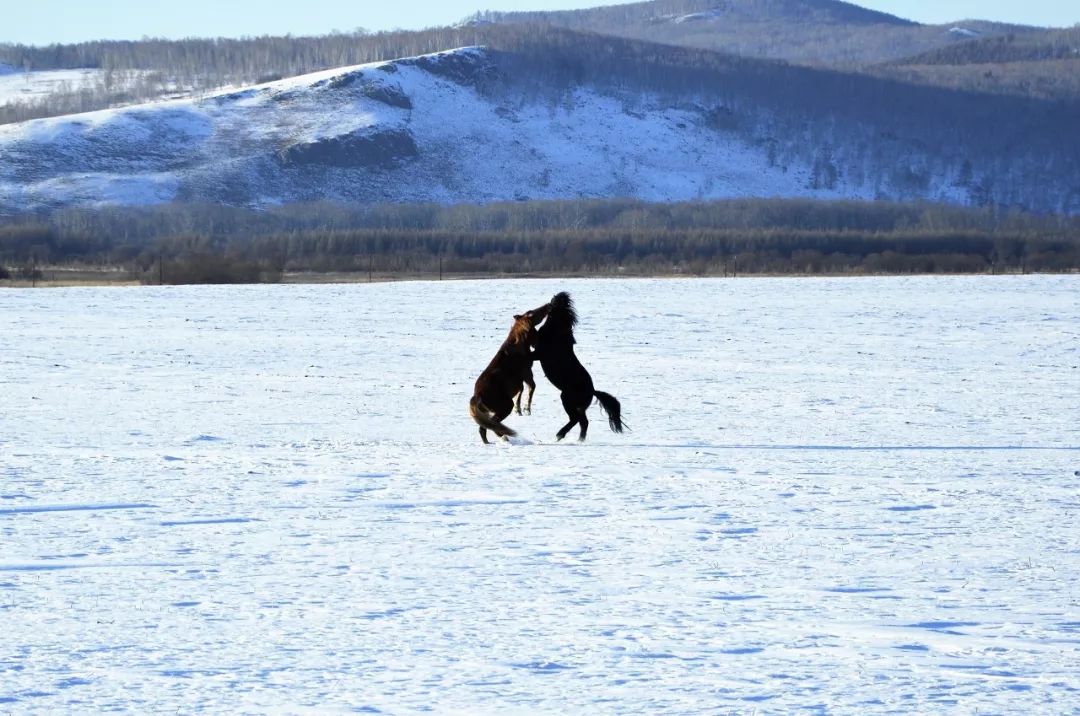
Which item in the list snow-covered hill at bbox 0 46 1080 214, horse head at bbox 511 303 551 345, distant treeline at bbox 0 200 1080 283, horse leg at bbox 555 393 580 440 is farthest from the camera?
snow-covered hill at bbox 0 46 1080 214

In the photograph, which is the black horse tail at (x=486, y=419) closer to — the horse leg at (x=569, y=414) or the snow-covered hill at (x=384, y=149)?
the horse leg at (x=569, y=414)

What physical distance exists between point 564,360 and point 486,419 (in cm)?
85

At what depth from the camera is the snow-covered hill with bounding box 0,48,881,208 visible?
154625 millimetres

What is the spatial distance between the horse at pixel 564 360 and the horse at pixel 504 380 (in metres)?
0.09

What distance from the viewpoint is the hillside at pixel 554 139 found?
157625 millimetres

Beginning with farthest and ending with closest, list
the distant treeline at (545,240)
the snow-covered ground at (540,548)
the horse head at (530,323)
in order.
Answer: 1. the distant treeline at (545,240)
2. the horse head at (530,323)
3. the snow-covered ground at (540,548)

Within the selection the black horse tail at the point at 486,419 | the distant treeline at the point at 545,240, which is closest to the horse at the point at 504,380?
the black horse tail at the point at 486,419

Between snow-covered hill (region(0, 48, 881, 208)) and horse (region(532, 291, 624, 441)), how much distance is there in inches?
5432

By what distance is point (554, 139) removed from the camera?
17175 centimetres

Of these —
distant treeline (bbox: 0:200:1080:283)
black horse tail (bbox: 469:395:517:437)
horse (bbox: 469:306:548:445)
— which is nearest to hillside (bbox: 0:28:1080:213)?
distant treeline (bbox: 0:200:1080:283)

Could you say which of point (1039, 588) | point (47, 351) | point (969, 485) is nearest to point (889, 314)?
point (47, 351)

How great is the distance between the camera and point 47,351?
24.2m

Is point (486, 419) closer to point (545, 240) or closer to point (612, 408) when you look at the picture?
point (612, 408)

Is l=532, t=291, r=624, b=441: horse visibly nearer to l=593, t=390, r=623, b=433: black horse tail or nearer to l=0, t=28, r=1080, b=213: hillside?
l=593, t=390, r=623, b=433: black horse tail
